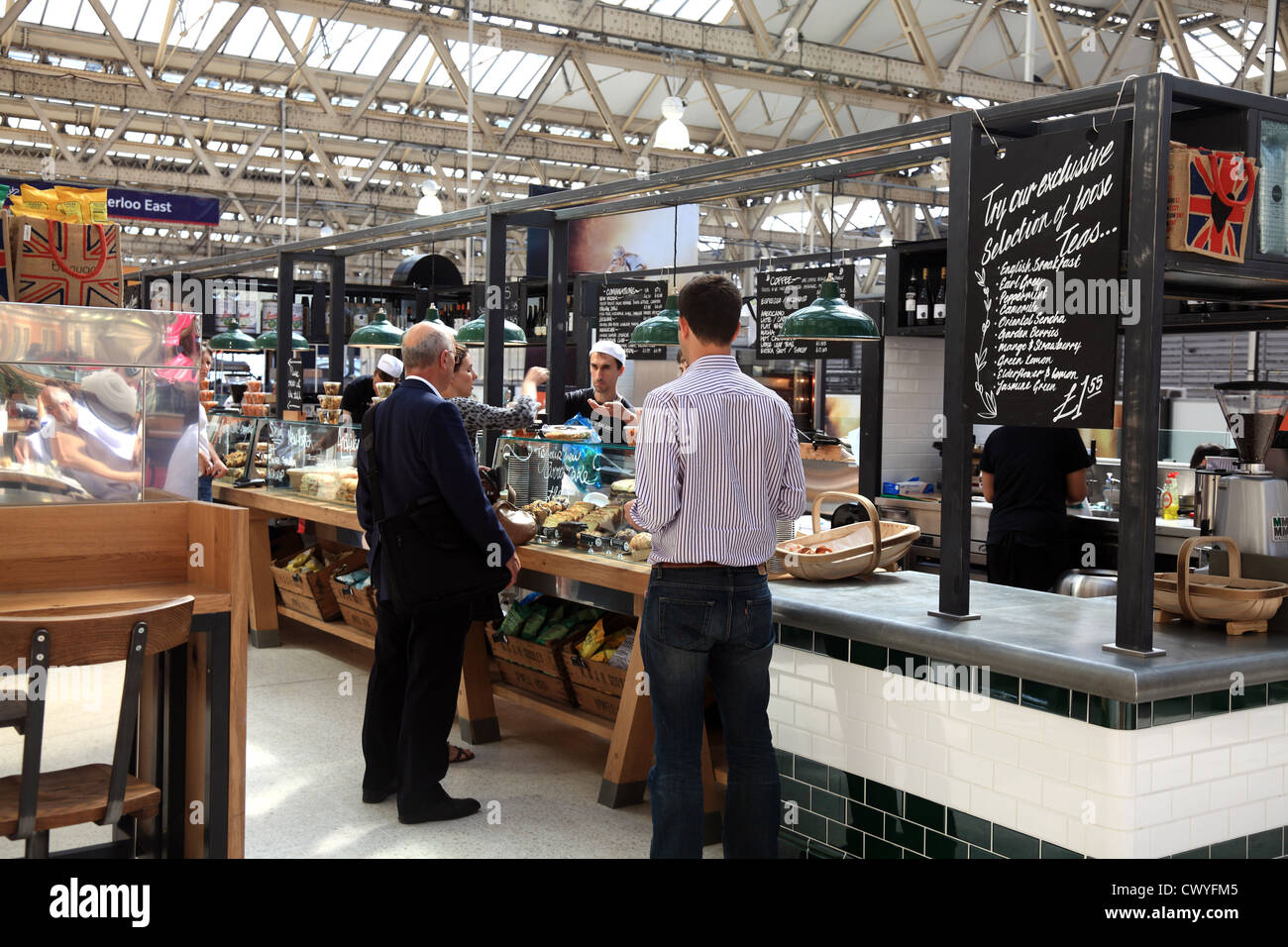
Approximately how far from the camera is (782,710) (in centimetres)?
396

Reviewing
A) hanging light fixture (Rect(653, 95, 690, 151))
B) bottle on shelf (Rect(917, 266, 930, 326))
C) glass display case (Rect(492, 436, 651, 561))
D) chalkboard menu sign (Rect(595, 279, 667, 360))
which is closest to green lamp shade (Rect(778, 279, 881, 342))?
glass display case (Rect(492, 436, 651, 561))

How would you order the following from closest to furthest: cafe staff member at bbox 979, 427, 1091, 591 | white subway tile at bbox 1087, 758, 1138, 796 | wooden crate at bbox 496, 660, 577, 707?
1. white subway tile at bbox 1087, 758, 1138, 796
2. wooden crate at bbox 496, 660, 577, 707
3. cafe staff member at bbox 979, 427, 1091, 591

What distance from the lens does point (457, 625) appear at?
14.8 feet

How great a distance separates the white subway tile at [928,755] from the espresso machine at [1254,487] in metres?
1.08

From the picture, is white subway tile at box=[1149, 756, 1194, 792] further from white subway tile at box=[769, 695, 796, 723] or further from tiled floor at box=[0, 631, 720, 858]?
tiled floor at box=[0, 631, 720, 858]

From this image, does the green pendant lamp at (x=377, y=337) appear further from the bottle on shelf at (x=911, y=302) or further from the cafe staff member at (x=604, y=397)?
the bottle on shelf at (x=911, y=302)

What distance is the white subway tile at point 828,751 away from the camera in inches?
147

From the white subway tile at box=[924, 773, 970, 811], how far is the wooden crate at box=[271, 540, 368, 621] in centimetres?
429

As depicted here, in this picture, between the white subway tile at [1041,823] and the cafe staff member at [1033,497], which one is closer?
the white subway tile at [1041,823]

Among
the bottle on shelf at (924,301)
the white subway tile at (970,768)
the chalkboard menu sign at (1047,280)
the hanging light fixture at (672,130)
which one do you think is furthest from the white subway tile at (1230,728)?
the hanging light fixture at (672,130)

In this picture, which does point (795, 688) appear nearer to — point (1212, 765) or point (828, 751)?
point (828, 751)

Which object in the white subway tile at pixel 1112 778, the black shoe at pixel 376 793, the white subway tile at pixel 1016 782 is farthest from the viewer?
the black shoe at pixel 376 793

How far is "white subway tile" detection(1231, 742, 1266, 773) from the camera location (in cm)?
319
